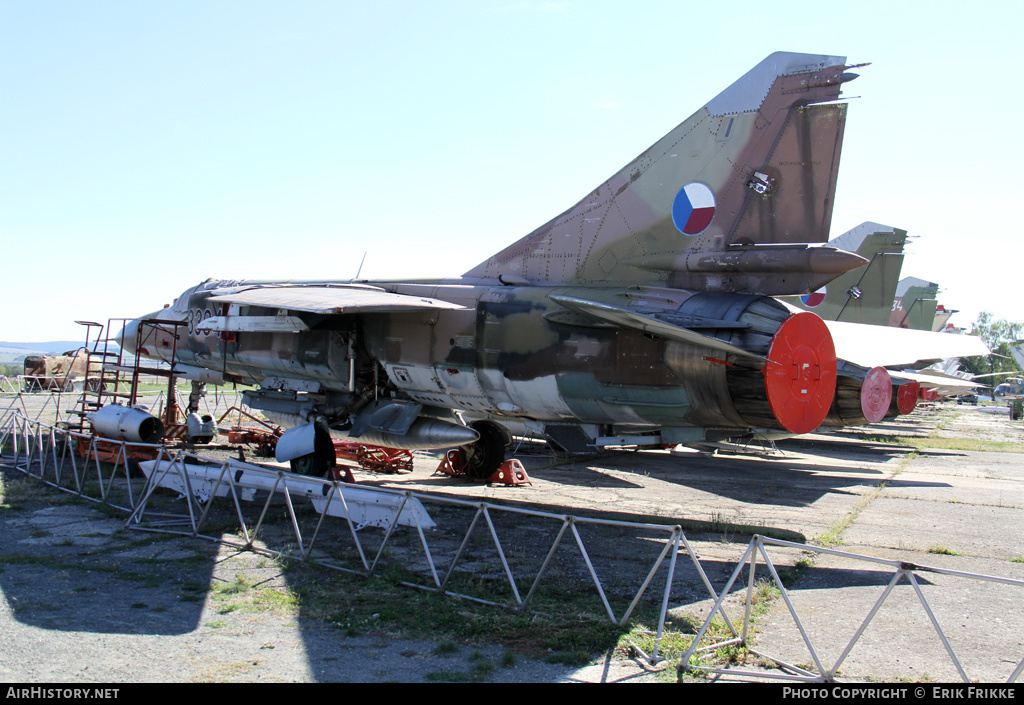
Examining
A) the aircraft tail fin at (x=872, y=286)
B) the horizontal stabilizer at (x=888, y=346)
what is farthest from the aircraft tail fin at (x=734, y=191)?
the aircraft tail fin at (x=872, y=286)

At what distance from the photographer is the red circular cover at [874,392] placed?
37.6ft

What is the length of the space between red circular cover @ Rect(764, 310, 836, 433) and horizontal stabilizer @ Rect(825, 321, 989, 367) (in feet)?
4.24

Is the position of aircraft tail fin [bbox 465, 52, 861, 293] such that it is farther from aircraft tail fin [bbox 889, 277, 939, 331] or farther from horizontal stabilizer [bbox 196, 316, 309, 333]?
aircraft tail fin [bbox 889, 277, 939, 331]

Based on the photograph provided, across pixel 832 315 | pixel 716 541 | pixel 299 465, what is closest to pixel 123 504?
pixel 299 465

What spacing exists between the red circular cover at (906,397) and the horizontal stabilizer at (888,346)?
5.04 meters

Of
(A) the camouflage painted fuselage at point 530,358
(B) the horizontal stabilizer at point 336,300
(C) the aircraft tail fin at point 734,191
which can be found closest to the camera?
(A) the camouflage painted fuselage at point 530,358

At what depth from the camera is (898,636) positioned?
18.2ft

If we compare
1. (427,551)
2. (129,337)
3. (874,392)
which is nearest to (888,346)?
(874,392)

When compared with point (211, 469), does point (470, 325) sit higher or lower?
higher

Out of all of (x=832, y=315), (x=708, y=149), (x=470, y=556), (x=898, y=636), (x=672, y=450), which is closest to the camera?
(x=898, y=636)

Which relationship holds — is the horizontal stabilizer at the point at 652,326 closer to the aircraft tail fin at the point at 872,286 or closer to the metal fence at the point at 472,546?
the metal fence at the point at 472,546

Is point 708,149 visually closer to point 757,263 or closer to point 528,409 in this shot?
point 757,263

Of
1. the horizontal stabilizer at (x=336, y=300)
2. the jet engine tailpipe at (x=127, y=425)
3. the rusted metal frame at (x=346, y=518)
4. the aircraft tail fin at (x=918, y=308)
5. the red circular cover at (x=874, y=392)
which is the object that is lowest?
the jet engine tailpipe at (x=127, y=425)

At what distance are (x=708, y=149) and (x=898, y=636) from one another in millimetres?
5642
